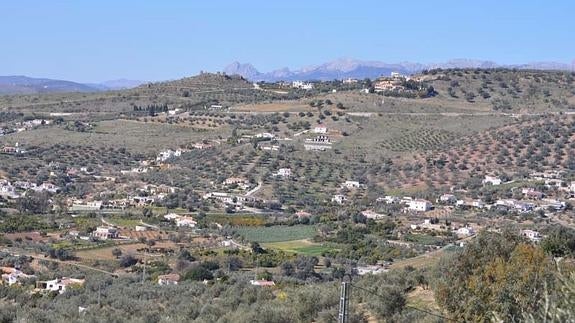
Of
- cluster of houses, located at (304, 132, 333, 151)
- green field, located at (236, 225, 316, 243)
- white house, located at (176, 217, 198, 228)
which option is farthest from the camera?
cluster of houses, located at (304, 132, 333, 151)

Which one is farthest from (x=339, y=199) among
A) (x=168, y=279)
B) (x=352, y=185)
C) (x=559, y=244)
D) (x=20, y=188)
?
(x=559, y=244)

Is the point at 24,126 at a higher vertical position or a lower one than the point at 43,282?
lower

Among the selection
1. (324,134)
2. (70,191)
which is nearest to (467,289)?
(70,191)

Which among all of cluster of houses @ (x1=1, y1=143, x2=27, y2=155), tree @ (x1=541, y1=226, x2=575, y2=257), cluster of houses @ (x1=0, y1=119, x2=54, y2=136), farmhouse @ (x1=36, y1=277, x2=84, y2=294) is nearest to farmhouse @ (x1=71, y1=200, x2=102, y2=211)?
cluster of houses @ (x1=1, y1=143, x2=27, y2=155)

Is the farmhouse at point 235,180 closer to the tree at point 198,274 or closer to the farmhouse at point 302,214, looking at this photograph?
the farmhouse at point 302,214

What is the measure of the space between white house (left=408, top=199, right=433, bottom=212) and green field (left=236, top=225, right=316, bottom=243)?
6.30m

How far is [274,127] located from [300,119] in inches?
112

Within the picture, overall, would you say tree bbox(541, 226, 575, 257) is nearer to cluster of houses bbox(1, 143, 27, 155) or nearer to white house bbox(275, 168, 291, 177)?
white house bbox(275, 168, 291, 177)

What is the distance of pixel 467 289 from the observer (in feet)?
43.1

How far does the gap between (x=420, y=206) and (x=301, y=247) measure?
1063 centimetres

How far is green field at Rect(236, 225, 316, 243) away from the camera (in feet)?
128

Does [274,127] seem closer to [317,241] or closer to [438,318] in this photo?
[317,241]

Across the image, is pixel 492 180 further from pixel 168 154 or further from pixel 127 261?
pixel 127 261

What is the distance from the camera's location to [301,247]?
3659 cm
